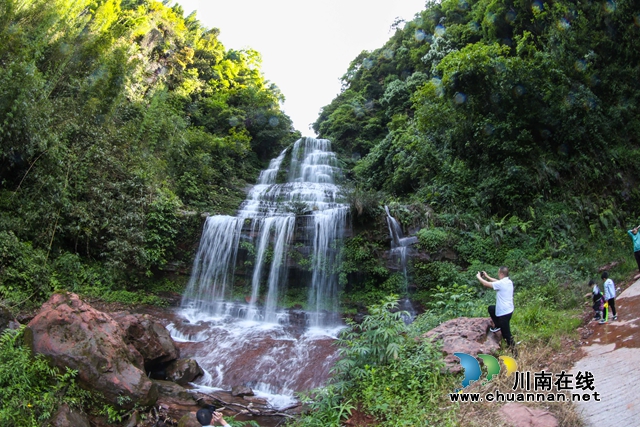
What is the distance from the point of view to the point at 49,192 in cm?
942

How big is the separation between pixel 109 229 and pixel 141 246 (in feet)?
3.29

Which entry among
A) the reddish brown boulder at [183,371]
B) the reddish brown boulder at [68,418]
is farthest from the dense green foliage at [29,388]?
the reddish brown boulder at [183,371]

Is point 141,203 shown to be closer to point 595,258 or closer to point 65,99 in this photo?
point 65,99

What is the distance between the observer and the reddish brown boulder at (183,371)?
22.3 feet

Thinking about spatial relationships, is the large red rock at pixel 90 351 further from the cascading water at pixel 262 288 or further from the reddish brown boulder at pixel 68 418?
the cascading water at pixel 262 288

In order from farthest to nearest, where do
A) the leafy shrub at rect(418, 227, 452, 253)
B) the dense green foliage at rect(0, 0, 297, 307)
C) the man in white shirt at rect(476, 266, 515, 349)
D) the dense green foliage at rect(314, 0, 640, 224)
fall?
the dense green foliage at rect(314, 0, 640, 224)
the leafy shrub at rect(418, 227, 452, 253)
the dense green foliage at rect(0, 0, 297, 307)
the man in white shirt at rect(476, 266, 515, 349)

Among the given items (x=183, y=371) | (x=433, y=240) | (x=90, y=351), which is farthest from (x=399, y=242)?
(x=90, y=351)

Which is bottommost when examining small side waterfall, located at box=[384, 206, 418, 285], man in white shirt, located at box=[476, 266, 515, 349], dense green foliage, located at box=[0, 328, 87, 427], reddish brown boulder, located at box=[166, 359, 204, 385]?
reddish brown boulder, located at box=[166, 359, 204, 385]

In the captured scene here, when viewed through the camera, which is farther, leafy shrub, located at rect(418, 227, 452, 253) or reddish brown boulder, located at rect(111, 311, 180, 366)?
leafy shrub, located at rect(418, 227, 452, 253)

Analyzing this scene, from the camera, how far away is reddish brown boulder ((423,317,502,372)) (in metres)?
4.56

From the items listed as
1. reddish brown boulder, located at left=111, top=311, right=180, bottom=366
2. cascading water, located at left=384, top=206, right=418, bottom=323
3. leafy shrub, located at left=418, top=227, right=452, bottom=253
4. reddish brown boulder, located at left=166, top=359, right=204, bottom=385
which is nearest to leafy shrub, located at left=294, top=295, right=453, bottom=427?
reddish brown boulder, located at left=166, top=359, right=204, bottom=385

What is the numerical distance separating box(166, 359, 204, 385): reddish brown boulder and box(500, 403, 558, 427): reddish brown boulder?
18.2ft

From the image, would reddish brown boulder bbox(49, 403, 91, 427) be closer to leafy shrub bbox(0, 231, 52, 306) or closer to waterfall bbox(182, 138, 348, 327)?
leafy shrub bbox(0, 231, 52, 306)

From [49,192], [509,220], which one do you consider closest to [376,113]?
[509,220]
